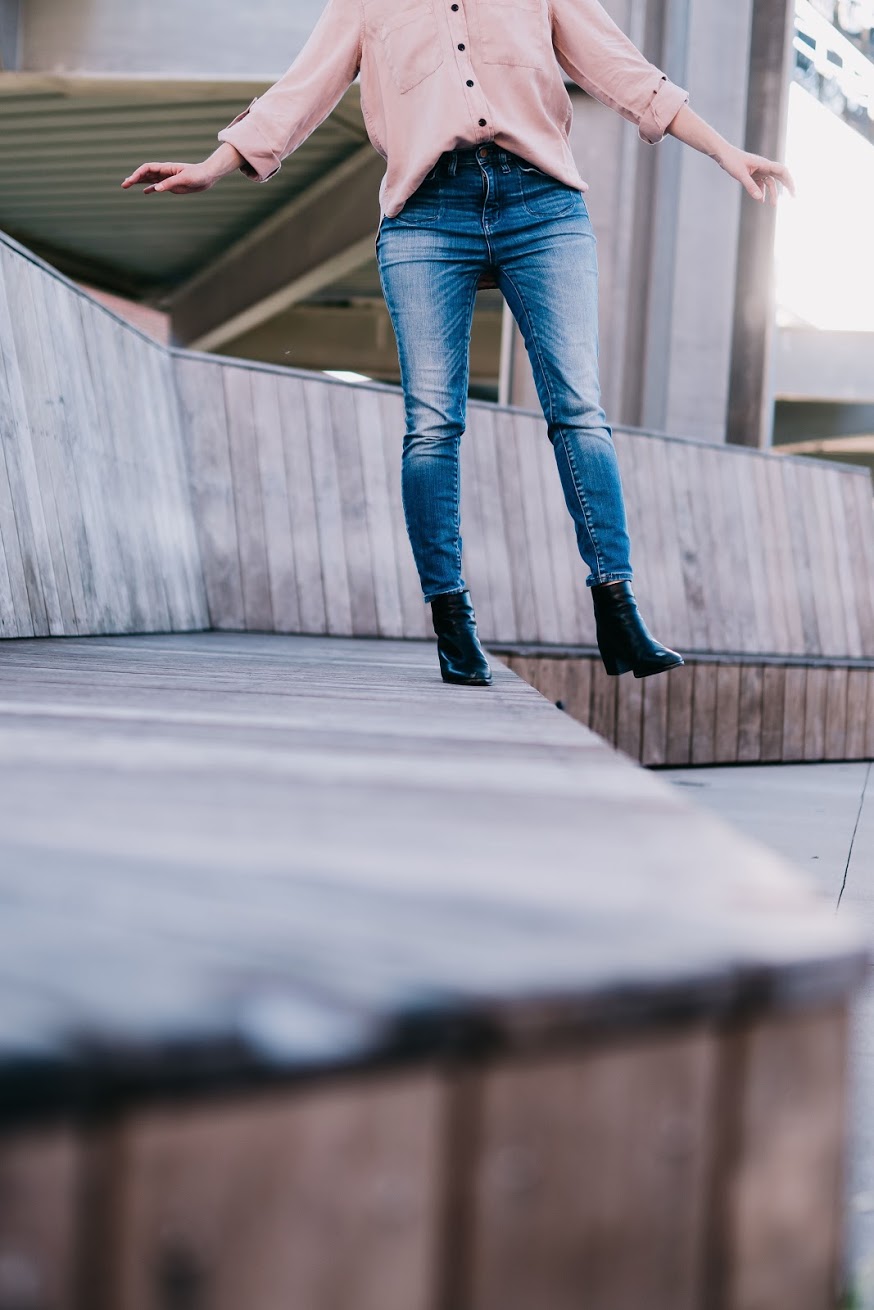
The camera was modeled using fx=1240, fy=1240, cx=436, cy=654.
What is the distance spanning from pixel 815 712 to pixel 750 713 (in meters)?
0.44

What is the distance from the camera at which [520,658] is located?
493cm

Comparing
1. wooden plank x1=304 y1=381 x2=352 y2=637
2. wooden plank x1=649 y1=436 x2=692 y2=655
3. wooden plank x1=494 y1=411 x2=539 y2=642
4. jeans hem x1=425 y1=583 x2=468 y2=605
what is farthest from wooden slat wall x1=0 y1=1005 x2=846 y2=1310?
wooden plank x1=649 y1=436 x2=692 y2=655

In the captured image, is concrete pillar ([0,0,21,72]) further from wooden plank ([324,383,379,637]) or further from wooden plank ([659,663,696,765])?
wooden plank ([659,663,696,765])

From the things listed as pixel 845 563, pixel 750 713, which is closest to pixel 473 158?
pixel 750 713

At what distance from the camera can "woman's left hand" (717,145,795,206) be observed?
8.14ft

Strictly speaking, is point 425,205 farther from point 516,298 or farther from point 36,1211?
point 36,1211

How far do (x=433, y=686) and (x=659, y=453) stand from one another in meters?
4.04

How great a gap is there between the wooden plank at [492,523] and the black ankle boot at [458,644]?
276 centimetres

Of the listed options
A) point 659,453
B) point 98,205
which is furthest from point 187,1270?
point 98,205

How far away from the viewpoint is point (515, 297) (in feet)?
7.97

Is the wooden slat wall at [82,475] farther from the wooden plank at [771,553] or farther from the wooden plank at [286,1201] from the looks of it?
the wooden plank at [771,553]

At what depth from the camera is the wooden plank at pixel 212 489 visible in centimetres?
477

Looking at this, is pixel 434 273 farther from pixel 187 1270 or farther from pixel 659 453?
pixel 659 453

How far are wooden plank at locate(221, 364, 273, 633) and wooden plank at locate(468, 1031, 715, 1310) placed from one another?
4.32m
